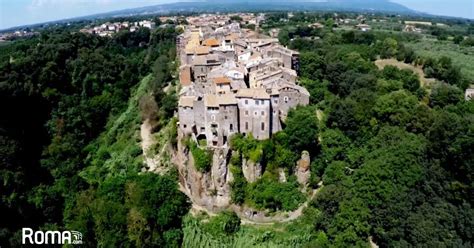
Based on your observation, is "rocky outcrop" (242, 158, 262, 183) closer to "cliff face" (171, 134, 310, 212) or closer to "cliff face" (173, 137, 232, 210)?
"cliff face" (171, 134, 310, 212)

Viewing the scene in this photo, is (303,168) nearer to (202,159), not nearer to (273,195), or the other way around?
(273,195)

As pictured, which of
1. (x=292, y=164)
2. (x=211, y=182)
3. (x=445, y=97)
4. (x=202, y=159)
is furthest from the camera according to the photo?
(x=445, y=97)

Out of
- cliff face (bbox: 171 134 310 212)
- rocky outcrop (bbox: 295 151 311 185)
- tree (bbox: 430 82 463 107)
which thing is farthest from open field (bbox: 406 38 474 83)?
cliff face (bbox: 171 134 310 212)

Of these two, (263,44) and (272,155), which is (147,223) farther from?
(263,44)

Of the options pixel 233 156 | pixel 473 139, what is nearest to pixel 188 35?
pixel 233 156

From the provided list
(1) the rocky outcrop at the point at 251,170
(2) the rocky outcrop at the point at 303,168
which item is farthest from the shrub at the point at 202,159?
(2) the rocky outcrop at the point at 303,168

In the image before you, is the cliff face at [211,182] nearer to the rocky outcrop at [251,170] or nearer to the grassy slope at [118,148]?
the rocky outcrop at [251,170]

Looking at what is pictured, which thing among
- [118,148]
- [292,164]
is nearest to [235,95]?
[292,164]
